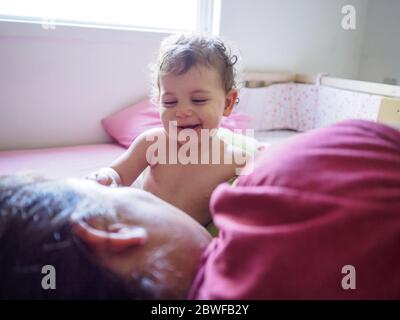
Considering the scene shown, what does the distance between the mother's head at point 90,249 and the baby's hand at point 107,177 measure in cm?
44

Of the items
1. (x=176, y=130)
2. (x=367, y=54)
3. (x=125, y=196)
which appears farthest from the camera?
(x=367, y=54)

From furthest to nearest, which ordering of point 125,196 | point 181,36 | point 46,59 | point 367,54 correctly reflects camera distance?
point 367,54, point 46,59, point 181,36, point 125,196

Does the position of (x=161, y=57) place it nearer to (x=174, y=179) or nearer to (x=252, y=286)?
(x=174, y=179)

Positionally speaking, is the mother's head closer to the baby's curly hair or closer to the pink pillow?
the baby's curly hair

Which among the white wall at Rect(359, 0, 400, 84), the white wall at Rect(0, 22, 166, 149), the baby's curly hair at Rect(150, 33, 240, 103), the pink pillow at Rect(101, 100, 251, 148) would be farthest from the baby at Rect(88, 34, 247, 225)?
the white wall at Rect(359, 0, 400, 84)

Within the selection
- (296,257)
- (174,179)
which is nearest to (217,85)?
(174,179)

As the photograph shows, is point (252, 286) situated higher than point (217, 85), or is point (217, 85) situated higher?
point (217, 85)

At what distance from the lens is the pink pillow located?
1657 millimetres

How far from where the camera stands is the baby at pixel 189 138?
0.85 meters

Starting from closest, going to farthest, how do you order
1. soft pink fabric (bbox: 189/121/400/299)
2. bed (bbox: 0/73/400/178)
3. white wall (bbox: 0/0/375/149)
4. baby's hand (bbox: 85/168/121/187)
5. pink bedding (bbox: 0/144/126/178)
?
soft pink fabric (bbox: 189/121/400/299) → baby's hand (bbox: 85/168/121/187) → pink bedding (bbox: 0/144/126/178) → bed (bbox: 0/73/400/178) → white wall (bbox: 0/0/375/149)

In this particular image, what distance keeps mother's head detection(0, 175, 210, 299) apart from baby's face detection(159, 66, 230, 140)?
19.1 inches

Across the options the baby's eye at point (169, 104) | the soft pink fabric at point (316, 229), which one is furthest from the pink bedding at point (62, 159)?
the soft pink fabric at point (316, 229)
